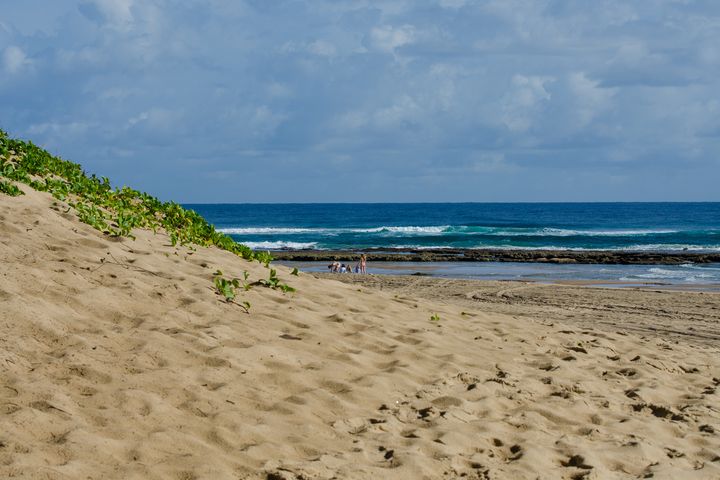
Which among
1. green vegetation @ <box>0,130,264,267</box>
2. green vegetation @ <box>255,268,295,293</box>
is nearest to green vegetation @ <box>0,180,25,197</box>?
green vegetation @ <box>0,130,264,267</box>

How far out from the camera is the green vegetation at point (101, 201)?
813cm

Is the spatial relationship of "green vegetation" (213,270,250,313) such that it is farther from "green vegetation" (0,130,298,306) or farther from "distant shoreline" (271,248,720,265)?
"distant shoreline" (271,248,720,265)

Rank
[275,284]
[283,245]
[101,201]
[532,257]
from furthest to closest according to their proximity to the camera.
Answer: [283,245]
[532,257]
[101,201]
[275,284]

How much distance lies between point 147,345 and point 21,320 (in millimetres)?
863

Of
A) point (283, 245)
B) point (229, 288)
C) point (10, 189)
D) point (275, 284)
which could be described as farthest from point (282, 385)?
point (283, 245)

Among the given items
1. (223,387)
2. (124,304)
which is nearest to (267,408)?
(223,387)

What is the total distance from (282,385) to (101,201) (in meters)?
4.49

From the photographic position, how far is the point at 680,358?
8.35 metres

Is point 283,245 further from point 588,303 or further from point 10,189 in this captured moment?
point 10,189

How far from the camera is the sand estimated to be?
4336mm

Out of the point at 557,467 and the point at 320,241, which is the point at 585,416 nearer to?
the point at 557,467

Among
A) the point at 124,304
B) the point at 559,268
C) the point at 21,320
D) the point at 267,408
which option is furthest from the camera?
the point at 559,268

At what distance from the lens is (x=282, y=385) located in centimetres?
539

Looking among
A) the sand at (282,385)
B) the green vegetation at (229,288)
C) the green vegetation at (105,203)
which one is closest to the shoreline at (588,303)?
the green vegetation at (105,203)
